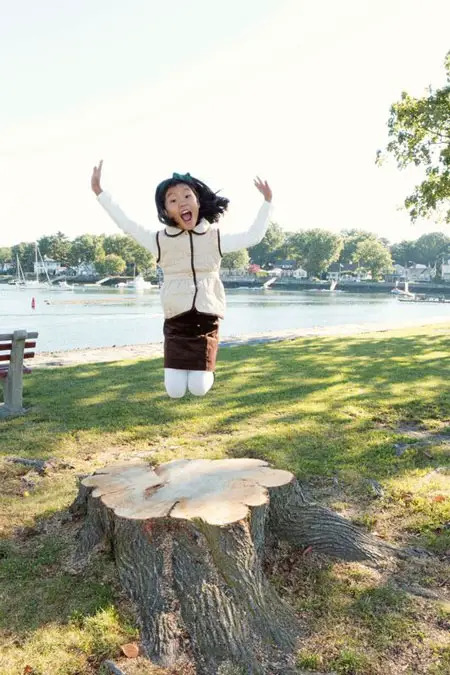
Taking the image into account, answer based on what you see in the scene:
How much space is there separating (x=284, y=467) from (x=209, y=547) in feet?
7.14

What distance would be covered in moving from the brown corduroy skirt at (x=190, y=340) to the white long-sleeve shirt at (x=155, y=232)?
517 mm

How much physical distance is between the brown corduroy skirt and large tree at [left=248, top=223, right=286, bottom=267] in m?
144

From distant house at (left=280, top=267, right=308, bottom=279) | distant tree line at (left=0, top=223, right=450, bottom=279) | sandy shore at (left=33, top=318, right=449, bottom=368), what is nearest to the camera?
sandy shore at (left=33, top=318, right=449, bottom=368)

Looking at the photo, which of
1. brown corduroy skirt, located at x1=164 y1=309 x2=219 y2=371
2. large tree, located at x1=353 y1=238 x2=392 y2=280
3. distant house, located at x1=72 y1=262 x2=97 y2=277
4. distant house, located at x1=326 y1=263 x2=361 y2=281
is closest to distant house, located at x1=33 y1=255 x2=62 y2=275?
distant house, located at x1=72 y1=262 x2=97 y2=277

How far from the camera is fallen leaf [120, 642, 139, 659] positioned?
2986 millimetres

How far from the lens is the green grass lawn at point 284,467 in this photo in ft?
10.1

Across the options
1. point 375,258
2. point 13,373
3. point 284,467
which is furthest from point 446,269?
point 284,467

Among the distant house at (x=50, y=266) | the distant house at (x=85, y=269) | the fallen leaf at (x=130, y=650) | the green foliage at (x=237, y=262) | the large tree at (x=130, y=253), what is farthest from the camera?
the distant house at (x=50, y=266)

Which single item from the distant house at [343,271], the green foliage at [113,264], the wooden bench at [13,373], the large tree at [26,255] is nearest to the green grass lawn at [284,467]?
the wooden bench at [13,373]

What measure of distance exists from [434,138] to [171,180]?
16933 mm

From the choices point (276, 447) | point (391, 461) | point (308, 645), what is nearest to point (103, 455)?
point (276, 447)

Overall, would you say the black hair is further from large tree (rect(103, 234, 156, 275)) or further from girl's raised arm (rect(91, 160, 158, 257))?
large tree (rect(103, 234, 156, 275))

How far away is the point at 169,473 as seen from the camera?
4.17 meters

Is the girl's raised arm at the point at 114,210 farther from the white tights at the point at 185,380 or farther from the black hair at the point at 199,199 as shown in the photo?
the white tights at the point at 185,380
